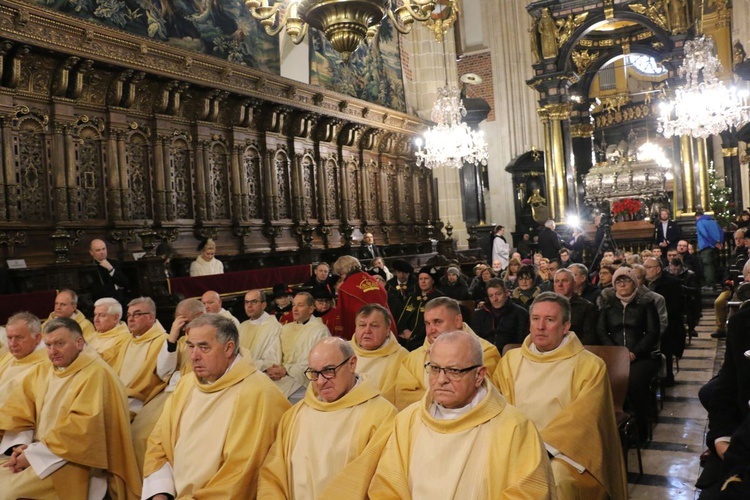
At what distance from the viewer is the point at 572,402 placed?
147 inches

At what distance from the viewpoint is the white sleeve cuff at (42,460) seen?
3873 millimetres

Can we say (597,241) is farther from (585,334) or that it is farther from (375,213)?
(585,334)

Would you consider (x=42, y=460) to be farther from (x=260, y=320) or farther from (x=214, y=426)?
(x=260, y=320)

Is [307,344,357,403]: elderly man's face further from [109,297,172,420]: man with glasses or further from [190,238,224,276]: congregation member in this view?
[190,238,224,276]: congregation member

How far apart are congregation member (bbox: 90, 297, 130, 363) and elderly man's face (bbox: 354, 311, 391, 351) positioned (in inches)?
86.4

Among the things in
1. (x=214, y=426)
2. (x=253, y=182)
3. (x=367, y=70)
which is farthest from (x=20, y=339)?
(x=367, y=70)

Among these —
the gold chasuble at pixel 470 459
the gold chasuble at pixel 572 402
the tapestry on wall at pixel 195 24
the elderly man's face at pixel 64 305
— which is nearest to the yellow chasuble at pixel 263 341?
the elderly man's face at pixel 64 305

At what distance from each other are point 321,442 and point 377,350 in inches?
54.4

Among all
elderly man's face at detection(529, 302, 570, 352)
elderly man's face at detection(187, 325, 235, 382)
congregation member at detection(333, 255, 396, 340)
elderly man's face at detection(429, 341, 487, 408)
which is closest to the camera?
elderly man's face at detection(429, 341, 487, 408)

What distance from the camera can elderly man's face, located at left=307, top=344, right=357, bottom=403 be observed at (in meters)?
3.32

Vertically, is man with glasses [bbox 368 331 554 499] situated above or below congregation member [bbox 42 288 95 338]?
below

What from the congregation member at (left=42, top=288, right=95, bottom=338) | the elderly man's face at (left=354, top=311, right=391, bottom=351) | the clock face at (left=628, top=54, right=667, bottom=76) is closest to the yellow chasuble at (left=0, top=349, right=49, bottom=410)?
the congregation member at (left=42, top=288, right=95, bottom=338)

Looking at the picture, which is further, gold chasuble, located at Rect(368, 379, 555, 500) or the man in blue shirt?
the man in blue shirt

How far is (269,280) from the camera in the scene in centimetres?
1002
